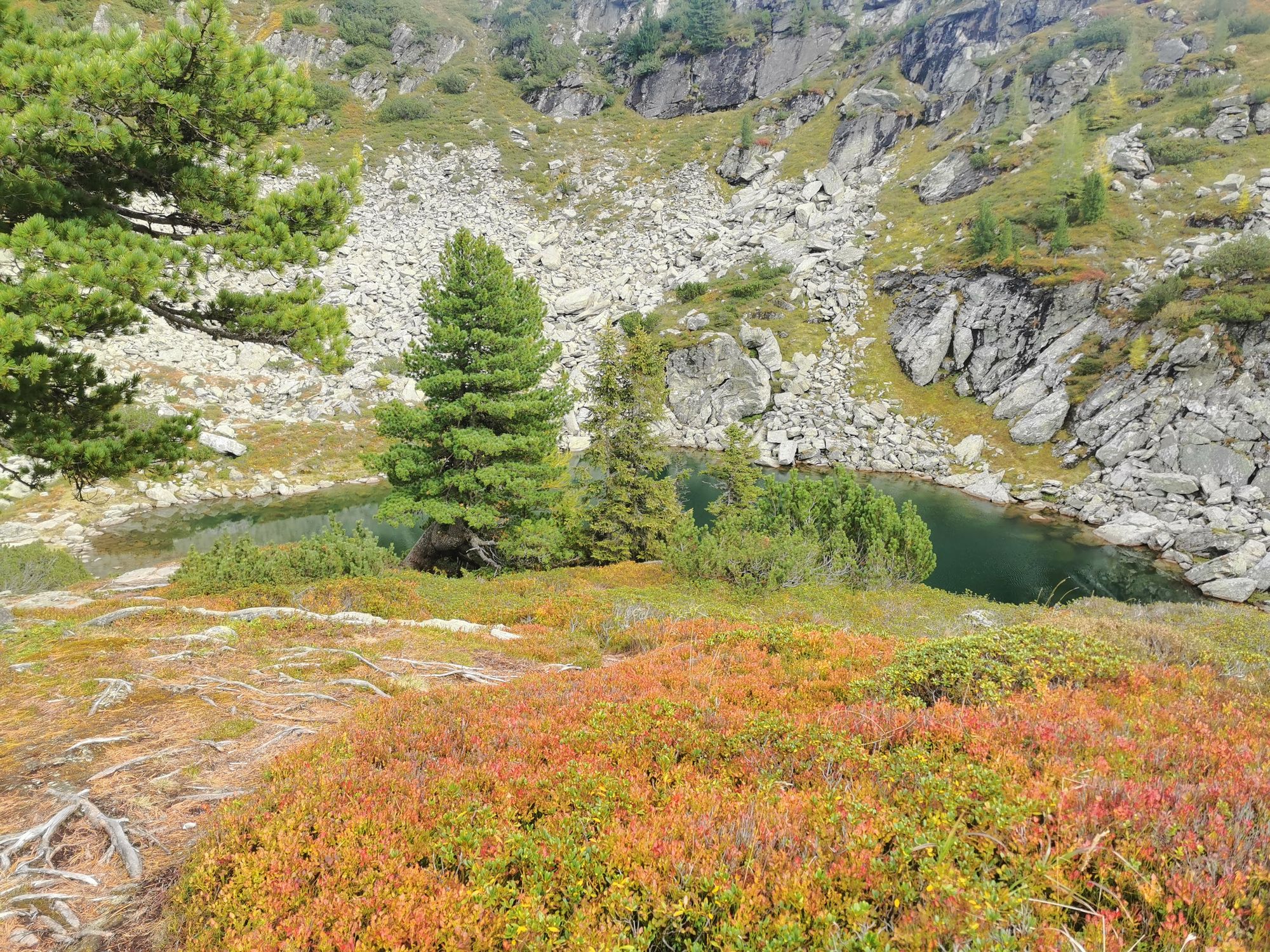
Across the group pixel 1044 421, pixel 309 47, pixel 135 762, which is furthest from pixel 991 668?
pixel 309 47

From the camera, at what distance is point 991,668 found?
231 inches

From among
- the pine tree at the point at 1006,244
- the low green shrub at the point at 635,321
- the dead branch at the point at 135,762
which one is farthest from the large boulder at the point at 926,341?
the dead branch at the point at 135,762

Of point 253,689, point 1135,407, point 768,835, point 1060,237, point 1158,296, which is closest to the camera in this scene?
point 768,835

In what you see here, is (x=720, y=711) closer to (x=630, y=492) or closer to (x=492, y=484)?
(x=492, y=484)

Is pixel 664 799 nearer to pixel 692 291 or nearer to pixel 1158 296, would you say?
pixel 1158 296

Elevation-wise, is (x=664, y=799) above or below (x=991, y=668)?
below

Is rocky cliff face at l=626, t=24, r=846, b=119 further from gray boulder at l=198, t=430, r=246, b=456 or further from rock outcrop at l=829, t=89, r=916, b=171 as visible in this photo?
gray boulder at l=198, t=430, r=246, b=456

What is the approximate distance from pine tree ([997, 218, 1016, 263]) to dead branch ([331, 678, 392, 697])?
211ft

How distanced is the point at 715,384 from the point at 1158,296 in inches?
1415

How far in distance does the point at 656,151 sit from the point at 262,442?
8111cm

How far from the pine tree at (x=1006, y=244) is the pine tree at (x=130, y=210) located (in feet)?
203

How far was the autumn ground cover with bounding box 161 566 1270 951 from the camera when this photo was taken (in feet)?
8.88

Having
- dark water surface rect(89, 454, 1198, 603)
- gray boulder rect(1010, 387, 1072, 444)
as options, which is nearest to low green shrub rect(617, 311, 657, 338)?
dark water surface rect(89, 454, 1198, 603)

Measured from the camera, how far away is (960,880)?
272cm
